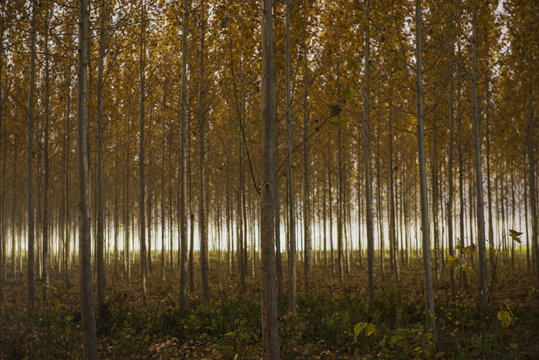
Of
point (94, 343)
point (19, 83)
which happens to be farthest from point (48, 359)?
point (19, 83)

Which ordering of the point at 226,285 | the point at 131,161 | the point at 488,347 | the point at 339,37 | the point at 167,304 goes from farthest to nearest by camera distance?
the point at 131,161 → the point at 226,285 → the point at 167,304 → the point at 339,37 → the point at 488,347

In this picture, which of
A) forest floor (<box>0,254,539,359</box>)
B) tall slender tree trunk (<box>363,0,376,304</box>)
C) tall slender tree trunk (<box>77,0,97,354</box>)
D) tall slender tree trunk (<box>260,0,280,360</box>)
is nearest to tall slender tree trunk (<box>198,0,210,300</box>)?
forest floor (<box>0,254,539,359</box>)

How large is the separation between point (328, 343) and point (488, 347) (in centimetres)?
252

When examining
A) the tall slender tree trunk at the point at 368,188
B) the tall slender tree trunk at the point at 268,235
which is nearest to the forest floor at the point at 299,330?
the tall slender tree trunk at the point at 368,188

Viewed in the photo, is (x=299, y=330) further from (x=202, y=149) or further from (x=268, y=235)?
(x=202, y=149)

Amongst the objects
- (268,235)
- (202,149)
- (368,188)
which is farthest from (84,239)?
(368,188)

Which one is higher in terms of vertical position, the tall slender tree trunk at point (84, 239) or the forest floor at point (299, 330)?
the tall slender tree trunk at point (84, 239)

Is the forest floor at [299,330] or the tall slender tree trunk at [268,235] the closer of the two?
the tall slender tree trunk at [268,235]

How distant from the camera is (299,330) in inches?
292

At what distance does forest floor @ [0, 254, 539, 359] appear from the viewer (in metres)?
6.17

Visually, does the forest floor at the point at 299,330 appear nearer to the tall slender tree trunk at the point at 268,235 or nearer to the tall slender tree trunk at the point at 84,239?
the tall slender tree trunk at the point at 84,239

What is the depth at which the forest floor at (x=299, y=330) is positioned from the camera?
20.2 feet

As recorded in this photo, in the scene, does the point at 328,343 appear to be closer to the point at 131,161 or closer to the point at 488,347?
the point at 488,347

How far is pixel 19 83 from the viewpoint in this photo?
1138 cm
